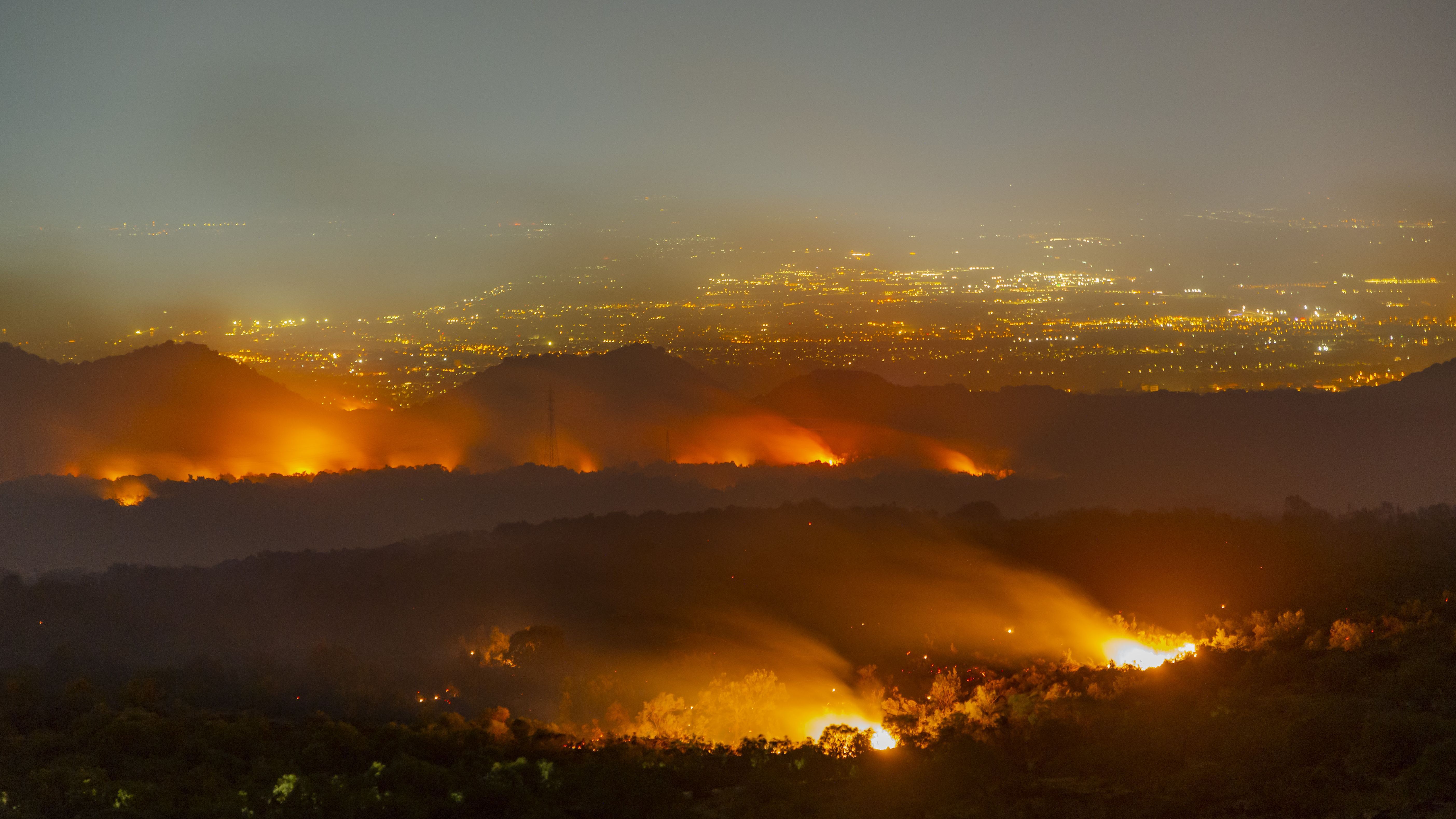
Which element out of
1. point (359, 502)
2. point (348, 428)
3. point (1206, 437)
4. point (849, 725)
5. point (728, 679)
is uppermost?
point (1206, 437)

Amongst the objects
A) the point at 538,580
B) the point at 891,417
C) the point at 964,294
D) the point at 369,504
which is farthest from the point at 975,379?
the point at 538,580

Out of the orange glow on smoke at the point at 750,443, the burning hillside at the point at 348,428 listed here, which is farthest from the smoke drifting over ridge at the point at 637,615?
the burning hillside at the point at 348,428

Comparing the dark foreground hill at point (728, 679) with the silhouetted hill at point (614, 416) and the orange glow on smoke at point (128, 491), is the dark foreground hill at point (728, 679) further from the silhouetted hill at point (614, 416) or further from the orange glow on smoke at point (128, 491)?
the silhouetted hill at point (614, 416)

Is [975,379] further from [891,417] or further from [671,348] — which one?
[671,348]

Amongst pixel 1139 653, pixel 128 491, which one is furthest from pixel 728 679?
pixel 128 491

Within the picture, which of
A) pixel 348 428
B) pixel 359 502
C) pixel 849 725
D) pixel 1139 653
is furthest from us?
pixel 348 428

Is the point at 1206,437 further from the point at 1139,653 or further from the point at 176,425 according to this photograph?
the point at 176,425
